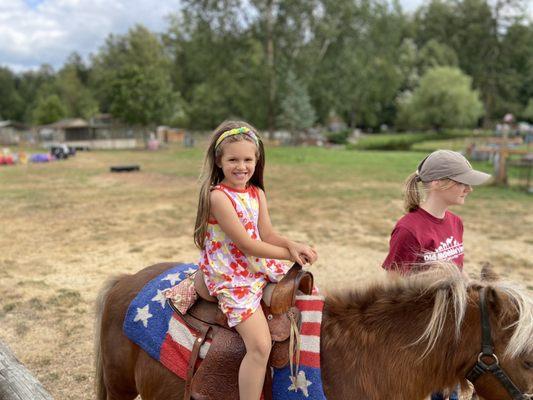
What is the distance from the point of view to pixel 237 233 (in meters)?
2.02

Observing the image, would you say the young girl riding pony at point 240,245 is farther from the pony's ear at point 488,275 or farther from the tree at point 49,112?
the tree at point 49,112

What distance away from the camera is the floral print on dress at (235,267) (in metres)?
2.04

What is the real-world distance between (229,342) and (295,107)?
38.4 meters

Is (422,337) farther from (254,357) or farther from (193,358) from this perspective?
(193,358)

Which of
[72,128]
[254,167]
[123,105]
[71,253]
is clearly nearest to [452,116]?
[123,105]

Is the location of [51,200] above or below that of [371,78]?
below

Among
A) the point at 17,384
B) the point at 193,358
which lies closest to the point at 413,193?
the point at 193,358

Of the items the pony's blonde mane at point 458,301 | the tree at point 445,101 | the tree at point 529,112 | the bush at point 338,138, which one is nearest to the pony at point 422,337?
the pony's blonde mane at point 458,301

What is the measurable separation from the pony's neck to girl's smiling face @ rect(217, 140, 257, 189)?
0.85 m

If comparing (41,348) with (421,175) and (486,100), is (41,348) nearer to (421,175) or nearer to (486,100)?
(421,175)

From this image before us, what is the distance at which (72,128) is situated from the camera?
1876 inches

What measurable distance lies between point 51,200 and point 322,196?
840cm

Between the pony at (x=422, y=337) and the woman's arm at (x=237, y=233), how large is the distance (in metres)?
0.39

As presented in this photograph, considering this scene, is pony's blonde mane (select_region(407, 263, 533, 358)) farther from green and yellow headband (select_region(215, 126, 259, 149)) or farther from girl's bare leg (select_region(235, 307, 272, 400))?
green and yellow headband (select_region(215, 126, 259, 149))
